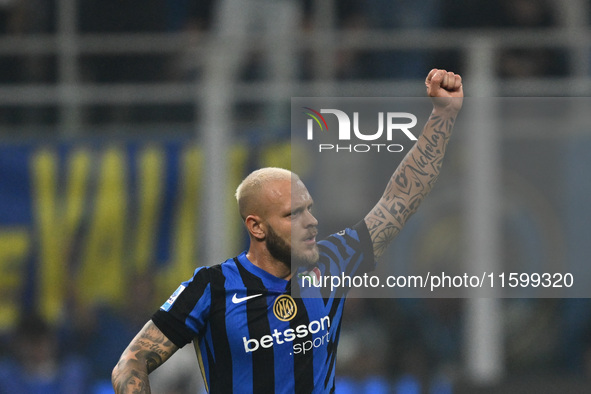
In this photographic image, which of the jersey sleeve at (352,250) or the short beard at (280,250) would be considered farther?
the jersey sleeve at (352,250)

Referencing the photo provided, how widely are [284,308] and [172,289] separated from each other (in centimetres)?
455

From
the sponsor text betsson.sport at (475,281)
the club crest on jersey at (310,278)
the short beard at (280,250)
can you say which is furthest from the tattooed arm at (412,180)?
the sponsor text betsson.sport at (475,281)

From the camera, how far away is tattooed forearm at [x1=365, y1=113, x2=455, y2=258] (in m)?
4.74

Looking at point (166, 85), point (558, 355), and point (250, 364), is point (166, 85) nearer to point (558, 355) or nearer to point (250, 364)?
point (558, 355)

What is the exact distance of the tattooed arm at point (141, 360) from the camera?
13.7 feet

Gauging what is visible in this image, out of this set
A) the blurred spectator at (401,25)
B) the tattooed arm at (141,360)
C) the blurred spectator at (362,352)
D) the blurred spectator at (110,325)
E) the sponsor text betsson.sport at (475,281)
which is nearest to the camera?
the tattooed arm at (141,360)

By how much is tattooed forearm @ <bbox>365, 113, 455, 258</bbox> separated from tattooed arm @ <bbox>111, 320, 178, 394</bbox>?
43.9 inches


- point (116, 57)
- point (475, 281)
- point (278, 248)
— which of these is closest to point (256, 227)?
point (278, 248)

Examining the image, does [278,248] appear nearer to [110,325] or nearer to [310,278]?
[310,278]

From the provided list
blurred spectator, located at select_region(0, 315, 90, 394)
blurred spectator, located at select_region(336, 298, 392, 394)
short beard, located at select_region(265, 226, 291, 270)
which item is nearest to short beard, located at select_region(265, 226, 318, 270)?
short beard, located at select_region(265, 226, 291, 270)

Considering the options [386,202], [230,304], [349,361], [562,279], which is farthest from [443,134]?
[562,279]

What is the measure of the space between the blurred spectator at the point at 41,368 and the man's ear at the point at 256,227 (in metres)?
4.69

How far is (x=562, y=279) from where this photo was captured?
9.19 m

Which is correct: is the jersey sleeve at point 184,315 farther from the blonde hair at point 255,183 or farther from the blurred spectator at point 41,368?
the blurred spectator at point 41,368
